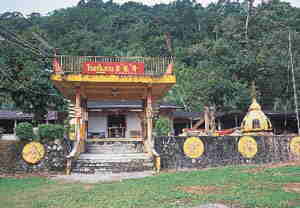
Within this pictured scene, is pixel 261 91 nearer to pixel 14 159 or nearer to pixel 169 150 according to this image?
pixel 169 150

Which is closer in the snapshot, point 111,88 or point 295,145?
point 111,88

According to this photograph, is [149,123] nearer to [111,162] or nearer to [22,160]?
[111,162]

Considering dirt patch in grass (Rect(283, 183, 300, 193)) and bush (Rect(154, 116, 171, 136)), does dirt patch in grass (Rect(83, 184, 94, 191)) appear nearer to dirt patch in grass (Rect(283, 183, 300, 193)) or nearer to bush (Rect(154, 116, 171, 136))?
dirt patch in grass (Rect(283, 183, 300, 193))

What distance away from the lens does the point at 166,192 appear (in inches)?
312

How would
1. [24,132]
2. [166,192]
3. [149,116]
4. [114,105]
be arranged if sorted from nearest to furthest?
[166,192] → [24,132] → [149,116] → [114,105]

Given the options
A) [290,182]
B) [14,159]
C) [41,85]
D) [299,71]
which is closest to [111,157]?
[14,159]

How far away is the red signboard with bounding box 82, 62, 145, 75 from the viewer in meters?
14.1

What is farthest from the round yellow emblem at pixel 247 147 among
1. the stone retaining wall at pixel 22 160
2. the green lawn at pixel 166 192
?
the stone retaining wall at pixel 22 160

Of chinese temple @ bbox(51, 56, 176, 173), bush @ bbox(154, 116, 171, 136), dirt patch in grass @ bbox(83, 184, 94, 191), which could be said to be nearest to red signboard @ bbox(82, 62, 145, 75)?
chinese temple @ bbox(51, 56, 176, 173)

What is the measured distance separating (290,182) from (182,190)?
3098mm

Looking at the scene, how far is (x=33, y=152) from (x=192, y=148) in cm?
650

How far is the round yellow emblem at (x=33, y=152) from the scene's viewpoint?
13.0 m

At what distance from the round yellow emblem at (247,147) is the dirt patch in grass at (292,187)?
6.14m

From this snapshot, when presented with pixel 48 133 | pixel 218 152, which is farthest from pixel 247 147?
pixel 48 133
